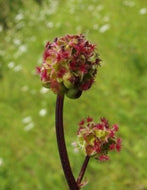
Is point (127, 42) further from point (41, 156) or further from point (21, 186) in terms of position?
point (21, 186)

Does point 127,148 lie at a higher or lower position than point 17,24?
lower

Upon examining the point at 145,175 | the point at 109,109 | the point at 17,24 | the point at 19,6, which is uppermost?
the point at 19,6

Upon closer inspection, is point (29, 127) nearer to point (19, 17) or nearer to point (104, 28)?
point (104, 28)

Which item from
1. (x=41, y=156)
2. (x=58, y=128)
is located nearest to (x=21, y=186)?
(x=41, y=156)

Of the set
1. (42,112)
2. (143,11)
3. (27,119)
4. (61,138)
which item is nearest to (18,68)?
(27,119)

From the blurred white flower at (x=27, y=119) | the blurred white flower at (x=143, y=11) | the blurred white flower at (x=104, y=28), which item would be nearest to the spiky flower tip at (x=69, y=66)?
the blurred white flower at (x=27, y=119)
